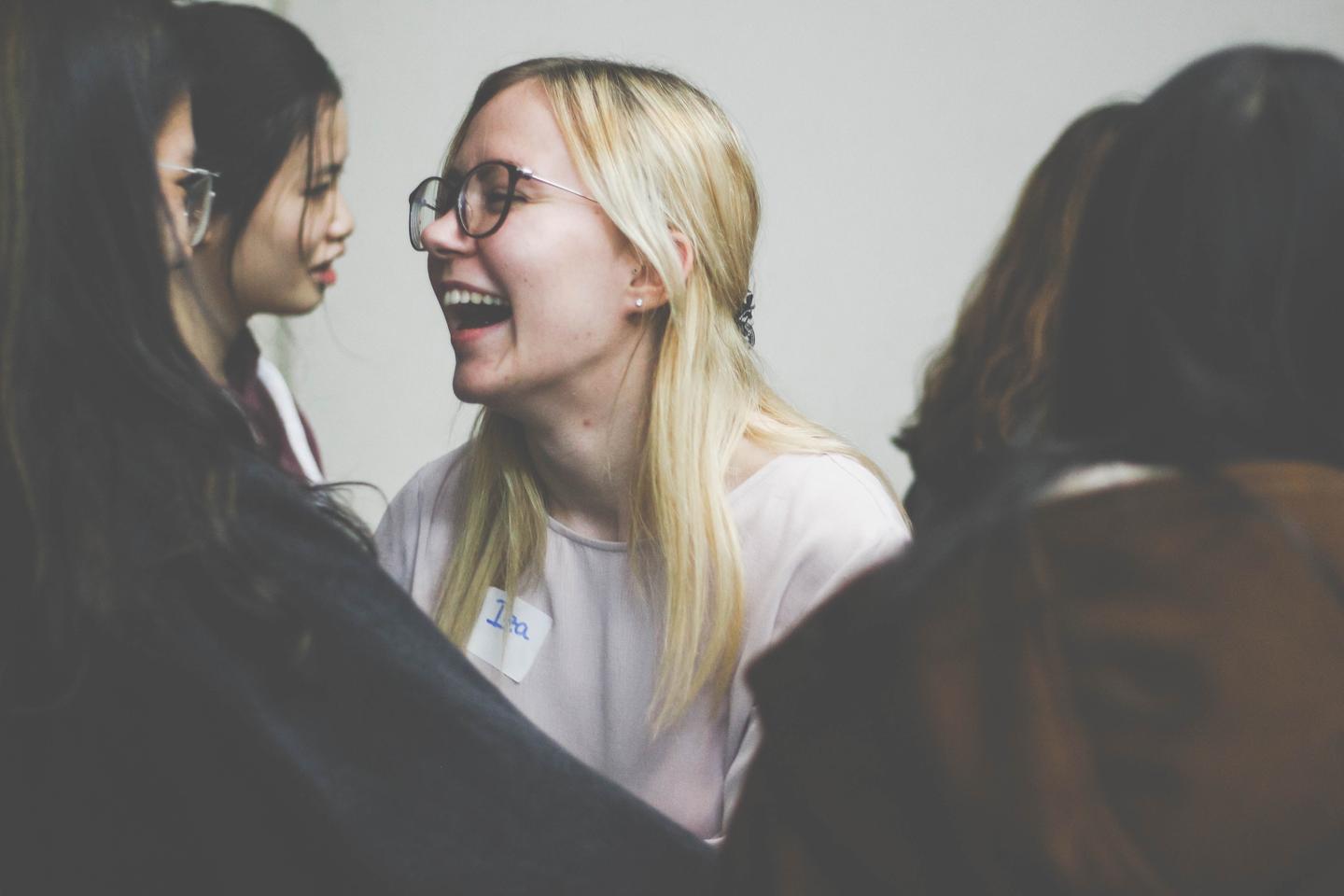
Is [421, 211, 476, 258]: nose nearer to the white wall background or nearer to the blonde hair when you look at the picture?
the blonde hair

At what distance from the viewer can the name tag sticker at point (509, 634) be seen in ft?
5.17

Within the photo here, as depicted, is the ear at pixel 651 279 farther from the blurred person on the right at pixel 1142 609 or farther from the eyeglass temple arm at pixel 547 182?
the blurred person on the right at pixel 1142 609

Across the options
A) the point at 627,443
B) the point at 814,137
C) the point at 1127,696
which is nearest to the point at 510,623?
the point at 627,443

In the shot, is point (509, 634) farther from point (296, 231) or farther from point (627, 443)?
point (296, 231)

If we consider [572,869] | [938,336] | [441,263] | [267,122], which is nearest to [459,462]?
[441,263]

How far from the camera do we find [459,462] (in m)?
1.81

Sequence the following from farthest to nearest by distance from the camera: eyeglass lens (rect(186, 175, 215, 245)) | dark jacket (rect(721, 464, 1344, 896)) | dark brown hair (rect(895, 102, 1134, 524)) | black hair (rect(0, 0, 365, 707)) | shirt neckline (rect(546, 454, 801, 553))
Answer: shirt neckline (rect(546, 454, 801, 553))
dark brown hair (rect(895, 102, 1134, 524))
eyeglass lens (rect(186, 175, 215, 245))
black hair (rect(0, 0, 365, 707))
dark jacket (rect(721, 464, 1344, 896))

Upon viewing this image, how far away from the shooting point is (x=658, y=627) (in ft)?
4.93

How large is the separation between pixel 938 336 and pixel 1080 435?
2.35 m

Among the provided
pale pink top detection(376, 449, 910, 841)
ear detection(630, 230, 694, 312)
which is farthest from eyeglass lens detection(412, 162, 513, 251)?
pale pink top detection(376, 449, 910, 841)

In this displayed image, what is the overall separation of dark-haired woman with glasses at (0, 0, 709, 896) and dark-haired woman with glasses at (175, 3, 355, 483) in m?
0.67

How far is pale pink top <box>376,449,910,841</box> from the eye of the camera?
143 cm

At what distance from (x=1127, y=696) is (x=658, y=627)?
94 cm

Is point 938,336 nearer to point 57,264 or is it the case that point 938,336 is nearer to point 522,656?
point 522,656
